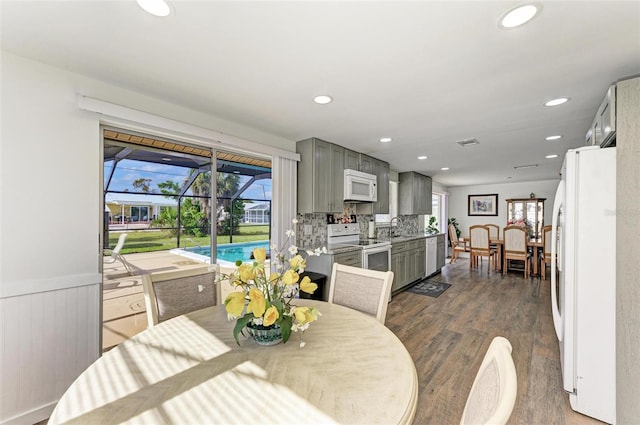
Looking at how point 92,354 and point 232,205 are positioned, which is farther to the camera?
point 232,205

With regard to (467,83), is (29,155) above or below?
below

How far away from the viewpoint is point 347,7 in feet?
4.07

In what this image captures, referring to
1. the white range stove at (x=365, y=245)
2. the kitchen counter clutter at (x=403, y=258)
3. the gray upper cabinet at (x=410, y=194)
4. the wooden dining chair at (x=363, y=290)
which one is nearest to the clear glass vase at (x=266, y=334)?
the wooden dining chair at (x=363, y=290)

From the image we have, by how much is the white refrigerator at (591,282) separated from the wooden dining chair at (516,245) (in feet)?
14.3

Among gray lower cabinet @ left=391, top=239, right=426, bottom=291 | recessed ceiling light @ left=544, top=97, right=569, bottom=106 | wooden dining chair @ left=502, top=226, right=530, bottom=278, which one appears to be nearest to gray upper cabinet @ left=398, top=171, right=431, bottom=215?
gray lower cabinet @ left=391, top=239, right=426, bottom=291

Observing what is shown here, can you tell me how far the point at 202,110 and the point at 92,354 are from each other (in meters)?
2.11

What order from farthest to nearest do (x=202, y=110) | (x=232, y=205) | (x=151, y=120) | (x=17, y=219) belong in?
(x=232, y=205), (x=202, y=110), (x=151, y=120), (x=17, y=219)

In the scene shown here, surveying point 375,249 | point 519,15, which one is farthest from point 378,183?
point 519,15

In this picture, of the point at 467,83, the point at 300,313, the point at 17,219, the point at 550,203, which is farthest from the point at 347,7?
the point at 550,203

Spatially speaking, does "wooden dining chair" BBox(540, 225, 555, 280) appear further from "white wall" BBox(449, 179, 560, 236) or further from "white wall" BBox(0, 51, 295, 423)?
"white wall" BBox(0, 51, 295, 423)

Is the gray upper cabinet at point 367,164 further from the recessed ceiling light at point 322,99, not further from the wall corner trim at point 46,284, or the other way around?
the wall corner trim at point 46,284

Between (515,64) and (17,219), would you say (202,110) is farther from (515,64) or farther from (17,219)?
(515,64)

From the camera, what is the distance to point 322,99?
87.7 inches

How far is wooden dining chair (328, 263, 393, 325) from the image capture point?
5.39ft
